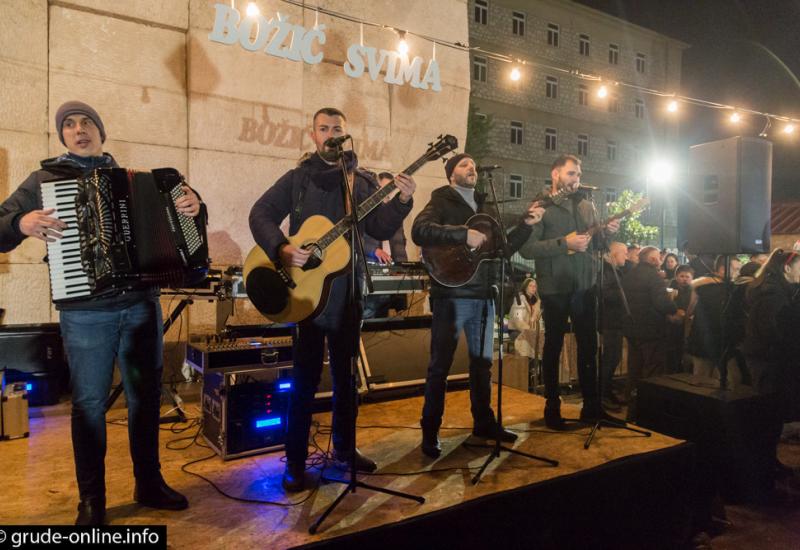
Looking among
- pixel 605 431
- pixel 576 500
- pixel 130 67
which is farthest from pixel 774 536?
pixel 130 67

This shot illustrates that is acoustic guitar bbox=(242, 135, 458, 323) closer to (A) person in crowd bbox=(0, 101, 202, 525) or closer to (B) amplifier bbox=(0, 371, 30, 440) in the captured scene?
(A) person in crowd bbox=(0, 101, 202, 525)

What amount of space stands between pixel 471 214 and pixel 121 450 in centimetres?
316

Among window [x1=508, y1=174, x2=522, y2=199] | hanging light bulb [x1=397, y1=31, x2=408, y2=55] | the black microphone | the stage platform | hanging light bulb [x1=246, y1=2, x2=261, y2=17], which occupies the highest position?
window [x1=508, y1=174, x2=522, y2=199]

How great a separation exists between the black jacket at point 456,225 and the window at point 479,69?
80.9 ft

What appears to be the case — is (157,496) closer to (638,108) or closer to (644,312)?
(644,312)

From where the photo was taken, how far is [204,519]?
274 centimetres

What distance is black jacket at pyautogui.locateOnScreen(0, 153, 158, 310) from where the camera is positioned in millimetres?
2516

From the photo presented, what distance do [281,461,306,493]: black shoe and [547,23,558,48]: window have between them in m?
30.8

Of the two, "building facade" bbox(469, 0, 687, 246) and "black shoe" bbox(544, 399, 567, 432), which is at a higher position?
"building facade" bbox(469, 0, 687, 246)

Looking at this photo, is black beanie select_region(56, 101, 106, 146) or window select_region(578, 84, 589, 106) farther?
window select_region(578, 84, 589, 106)

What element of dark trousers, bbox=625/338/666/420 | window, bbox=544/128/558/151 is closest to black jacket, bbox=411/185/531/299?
dark trousers, bbox=625/338/666/420

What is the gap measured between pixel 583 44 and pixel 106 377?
3338 centimetres

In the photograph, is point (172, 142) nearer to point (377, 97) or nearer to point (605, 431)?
point (377, 97)

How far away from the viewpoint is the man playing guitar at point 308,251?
3113 millimetres
